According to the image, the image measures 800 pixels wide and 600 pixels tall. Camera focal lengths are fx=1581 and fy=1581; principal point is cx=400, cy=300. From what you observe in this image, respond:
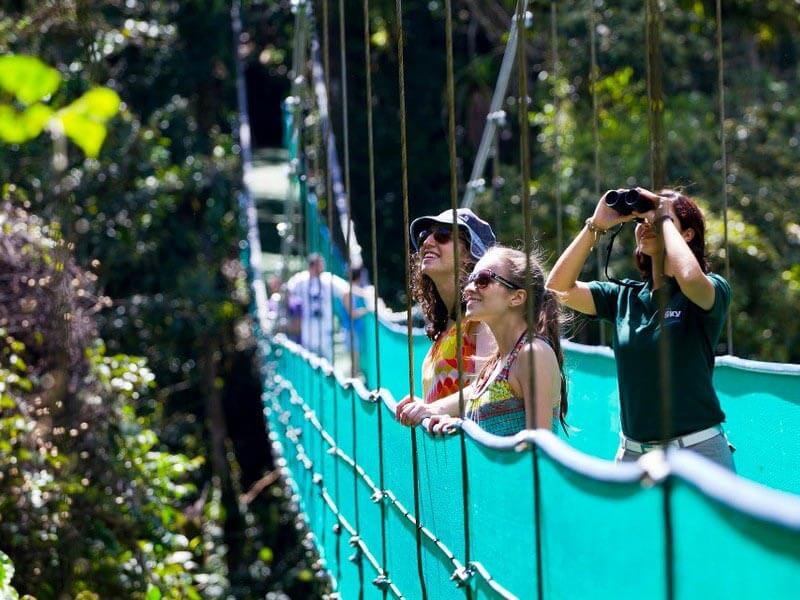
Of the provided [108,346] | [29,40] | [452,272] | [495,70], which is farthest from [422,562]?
[495,70]

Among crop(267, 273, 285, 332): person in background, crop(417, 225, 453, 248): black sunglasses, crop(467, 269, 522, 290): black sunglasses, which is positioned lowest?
crop(267, 273, 285, 332): person in background

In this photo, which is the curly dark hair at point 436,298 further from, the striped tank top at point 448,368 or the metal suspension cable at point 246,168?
the metal suspension cable at point 246,168

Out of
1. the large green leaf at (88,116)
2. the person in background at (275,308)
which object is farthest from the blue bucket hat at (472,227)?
the person in background at (275,308)

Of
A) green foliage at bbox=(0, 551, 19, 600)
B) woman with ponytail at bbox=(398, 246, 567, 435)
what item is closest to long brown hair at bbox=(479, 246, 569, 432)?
woman with ponytail at bbox=(398, 246, 567, 435)

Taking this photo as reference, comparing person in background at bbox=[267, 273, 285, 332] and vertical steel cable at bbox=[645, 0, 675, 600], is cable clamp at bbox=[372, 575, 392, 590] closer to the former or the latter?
vertical steel cable at bbox=[645, 0, 675, 600]

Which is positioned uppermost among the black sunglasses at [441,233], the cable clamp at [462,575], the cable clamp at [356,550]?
the black sunglasses at [441,233]

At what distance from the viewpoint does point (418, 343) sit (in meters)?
3.75

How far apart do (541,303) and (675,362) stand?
228mm

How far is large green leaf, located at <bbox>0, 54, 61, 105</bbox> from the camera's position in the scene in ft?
2.65

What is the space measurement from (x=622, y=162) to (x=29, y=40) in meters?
3.09

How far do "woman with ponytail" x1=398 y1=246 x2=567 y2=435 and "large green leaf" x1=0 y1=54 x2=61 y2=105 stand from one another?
135 cm

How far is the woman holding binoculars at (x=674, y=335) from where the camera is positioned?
6.97 feet

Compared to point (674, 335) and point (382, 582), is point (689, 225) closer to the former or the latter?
point (674, 335)

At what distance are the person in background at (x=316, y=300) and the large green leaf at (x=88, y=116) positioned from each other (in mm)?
3452
